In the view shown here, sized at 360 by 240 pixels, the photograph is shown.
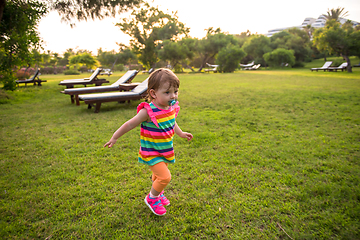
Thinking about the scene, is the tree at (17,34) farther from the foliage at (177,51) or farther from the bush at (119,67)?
the bush at (119,67)

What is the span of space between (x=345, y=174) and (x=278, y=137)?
148 centimetres

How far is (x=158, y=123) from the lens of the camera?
1854 millimetres

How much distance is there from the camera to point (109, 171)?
2.97 meters

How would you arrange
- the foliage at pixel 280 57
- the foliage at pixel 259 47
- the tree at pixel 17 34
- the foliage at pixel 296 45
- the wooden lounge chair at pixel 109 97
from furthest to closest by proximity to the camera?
1. the foliage at pixel 259 47
2. the foliage at pixel 296 45
3. the foliage at pixel 280 57
4. the tree at pixel 17 34
5. the wooden lounge chair at pixel 109 97

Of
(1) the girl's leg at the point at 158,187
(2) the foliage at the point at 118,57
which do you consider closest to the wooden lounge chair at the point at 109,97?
(1) the girl's leg at the point at 158,187

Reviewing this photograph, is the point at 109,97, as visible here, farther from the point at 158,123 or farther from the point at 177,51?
the point at 177,51

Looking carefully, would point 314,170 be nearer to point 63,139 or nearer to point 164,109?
point 164,109

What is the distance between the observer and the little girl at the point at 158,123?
1812mm

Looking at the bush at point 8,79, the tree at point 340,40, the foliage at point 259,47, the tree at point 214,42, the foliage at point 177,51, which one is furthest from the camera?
the foliage at point 259,47

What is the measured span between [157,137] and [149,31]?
39.5m

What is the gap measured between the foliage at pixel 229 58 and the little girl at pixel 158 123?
101 feet

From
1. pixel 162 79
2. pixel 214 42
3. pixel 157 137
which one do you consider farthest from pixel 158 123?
pixel 214 42


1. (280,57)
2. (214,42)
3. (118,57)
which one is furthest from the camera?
(118,57)

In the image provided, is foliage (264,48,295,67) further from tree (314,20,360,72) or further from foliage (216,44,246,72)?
tree (314,20,360,72)
